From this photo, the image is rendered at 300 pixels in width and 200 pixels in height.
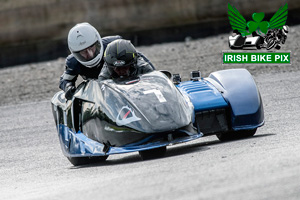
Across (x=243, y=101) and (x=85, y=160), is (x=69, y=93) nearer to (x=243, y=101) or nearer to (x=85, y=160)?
(x=85, y=160)

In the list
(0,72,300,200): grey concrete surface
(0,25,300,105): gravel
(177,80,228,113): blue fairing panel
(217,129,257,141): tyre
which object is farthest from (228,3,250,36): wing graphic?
(217,129,257,141): tyre

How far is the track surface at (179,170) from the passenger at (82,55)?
98 centimetres

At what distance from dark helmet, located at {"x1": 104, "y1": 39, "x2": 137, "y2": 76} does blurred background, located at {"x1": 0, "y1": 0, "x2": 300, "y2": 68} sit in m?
10.6

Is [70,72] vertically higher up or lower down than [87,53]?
lower down

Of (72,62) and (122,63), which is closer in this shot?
(122,63)

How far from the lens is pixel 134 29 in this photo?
734 inches

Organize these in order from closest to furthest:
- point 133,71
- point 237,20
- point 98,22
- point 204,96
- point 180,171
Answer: point 180,171 → point 133,71 → point 204,96 → point 237,20 → point 98,22

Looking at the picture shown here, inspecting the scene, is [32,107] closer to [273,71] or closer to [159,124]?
[273,71]

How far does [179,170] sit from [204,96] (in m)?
2.18

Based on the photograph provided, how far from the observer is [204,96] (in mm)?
8102

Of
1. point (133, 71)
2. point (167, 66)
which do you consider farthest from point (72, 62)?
point (167, 66)

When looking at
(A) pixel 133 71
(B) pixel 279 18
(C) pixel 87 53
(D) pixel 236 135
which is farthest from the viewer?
(B) pixel 279 18

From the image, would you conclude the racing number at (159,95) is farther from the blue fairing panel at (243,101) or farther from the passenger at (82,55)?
the passenger at (82,55)

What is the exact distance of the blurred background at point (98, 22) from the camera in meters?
18.4
